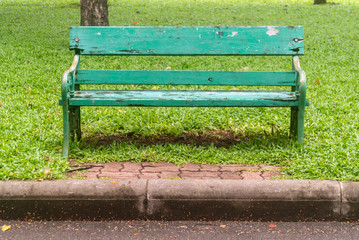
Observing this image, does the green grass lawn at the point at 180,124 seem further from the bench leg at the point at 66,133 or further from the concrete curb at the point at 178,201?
the concrete curb at the point at 178,201

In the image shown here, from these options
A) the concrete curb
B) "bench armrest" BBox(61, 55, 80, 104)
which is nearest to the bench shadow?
"bench armrest" BBox(61, 55, 80, 104)

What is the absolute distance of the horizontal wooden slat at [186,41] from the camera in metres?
4.67

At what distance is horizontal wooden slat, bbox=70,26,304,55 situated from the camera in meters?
4.67

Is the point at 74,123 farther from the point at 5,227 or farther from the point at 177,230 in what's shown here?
the point at 177,230

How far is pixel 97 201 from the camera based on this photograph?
347 cm

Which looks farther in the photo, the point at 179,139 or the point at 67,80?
the point at 179,139

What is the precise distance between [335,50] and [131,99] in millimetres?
6641

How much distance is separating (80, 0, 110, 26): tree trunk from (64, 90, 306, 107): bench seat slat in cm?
622

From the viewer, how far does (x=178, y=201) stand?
3471mm

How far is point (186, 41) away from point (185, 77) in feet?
1.11

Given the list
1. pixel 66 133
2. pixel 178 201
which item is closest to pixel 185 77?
pixel 66 133

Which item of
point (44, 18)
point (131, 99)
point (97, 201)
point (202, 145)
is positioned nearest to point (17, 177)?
point (97, 201)

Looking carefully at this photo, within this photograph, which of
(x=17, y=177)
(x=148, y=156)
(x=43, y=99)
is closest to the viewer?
(x=17, y=177)

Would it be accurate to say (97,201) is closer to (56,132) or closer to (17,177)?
(17,177)
